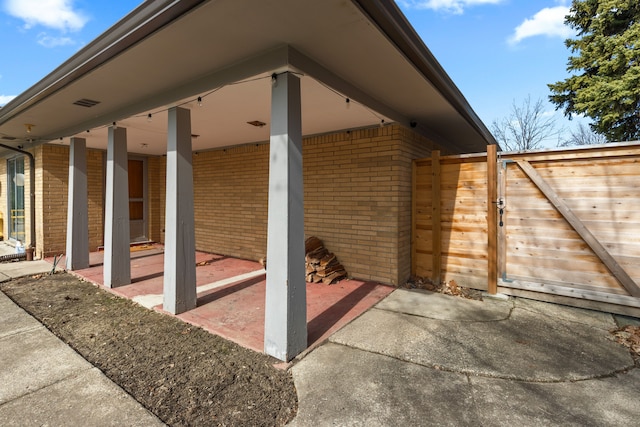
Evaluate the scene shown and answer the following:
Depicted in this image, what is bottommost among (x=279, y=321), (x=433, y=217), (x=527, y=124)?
(x=279, y=321)

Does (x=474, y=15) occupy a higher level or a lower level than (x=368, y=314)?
higher

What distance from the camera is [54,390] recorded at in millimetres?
2406

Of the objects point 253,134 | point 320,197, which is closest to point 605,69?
point 320,197

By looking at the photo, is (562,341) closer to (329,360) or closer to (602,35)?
(329,360)

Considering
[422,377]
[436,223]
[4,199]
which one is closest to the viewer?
[422,377]

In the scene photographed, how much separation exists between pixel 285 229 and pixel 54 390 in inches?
88.1

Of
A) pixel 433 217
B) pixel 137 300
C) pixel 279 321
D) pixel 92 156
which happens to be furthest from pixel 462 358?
pixel 92 156

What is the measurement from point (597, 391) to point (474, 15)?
6936mm

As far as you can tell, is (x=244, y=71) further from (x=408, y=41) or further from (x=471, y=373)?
(x=471, y=373)

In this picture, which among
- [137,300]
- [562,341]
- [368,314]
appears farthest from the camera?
[137,300]

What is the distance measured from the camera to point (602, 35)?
9984 millimetres

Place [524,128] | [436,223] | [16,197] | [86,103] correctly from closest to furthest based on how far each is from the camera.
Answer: [86,103]
[436,223]
[16,197]
[524,128]

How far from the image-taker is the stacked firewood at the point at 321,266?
5281mm

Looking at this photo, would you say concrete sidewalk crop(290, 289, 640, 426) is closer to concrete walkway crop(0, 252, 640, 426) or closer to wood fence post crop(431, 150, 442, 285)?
concrete walkway crop(0, 252, 640, 426)
